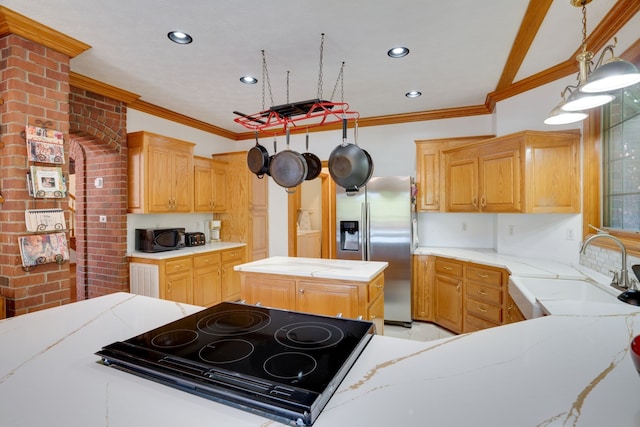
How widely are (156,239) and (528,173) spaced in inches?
152

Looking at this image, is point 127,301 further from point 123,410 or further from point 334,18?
point 334,18

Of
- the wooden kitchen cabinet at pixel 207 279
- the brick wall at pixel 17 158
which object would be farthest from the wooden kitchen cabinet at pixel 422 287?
the brick wall at pixel 17 158

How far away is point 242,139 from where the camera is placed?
17.8 feet

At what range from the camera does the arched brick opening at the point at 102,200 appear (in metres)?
3.40

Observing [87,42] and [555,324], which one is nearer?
[555,324]

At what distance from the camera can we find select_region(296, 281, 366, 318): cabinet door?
2379 mm

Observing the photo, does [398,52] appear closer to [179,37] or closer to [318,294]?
[179,37]

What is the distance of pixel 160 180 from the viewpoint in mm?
3717

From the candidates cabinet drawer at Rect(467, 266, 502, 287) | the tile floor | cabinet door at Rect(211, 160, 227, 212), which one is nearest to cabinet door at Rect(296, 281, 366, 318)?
the tile floor

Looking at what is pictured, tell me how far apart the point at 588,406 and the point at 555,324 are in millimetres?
576

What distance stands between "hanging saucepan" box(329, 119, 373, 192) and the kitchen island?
0.68 meters

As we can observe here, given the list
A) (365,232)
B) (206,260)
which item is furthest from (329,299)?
(206,260)

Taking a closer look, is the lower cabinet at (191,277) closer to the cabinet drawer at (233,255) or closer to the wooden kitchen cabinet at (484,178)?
the cabinet drawer at (233,255)

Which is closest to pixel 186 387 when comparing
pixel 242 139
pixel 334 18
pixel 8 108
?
pixel 334 18
